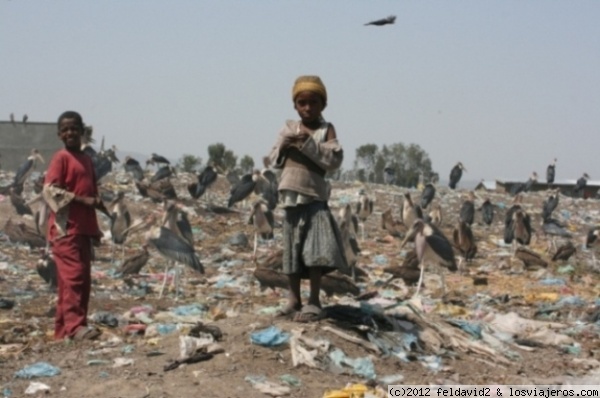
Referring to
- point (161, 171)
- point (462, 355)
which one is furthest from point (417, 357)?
point (161, 171)

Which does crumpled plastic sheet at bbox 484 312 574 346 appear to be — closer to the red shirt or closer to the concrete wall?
the red shirt

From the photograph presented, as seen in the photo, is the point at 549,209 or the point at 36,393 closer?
the point at 36,393

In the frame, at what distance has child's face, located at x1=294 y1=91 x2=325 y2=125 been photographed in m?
6.44

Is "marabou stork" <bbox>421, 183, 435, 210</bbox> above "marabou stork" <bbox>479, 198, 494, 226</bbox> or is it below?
above

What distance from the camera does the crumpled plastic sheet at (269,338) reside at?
6168mm

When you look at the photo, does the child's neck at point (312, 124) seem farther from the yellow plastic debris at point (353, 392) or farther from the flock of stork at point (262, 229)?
the flock of stork at point (262, 229)

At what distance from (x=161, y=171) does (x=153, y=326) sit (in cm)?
1489

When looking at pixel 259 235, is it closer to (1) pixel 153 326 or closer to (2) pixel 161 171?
(2) pixel 161 171

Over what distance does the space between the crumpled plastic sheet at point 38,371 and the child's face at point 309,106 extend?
236cm

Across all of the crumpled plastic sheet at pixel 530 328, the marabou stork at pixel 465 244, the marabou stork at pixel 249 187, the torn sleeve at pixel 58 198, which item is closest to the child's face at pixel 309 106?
the torn sleeve at pixel 58 198

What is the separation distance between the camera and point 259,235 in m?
16.4

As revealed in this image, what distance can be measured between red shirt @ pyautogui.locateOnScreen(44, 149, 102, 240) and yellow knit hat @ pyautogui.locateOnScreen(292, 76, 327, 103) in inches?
72.2

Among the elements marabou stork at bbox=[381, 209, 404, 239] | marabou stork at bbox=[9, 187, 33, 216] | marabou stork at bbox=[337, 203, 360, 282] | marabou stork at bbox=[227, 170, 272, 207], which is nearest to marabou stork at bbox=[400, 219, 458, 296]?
marabou stork at bbox=[337, 203, 360, 282]

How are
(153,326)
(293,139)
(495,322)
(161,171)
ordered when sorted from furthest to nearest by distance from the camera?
1. (161,171)
2. (495,322)
3. (153,326)
4. (293,139)
